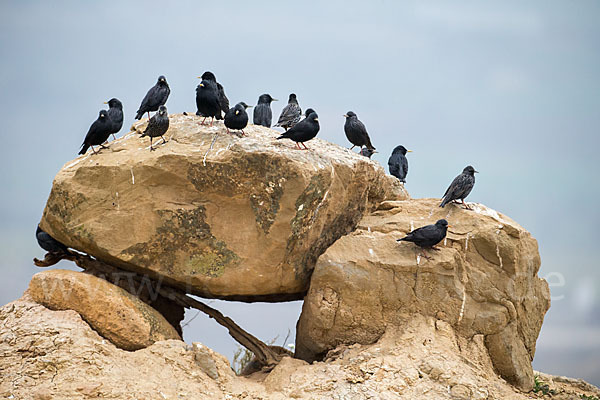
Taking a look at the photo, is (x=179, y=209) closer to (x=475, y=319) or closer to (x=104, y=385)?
(x=104, y=385)

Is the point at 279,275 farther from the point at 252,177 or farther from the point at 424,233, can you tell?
the point at 424,233

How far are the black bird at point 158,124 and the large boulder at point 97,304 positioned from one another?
2.12 meters

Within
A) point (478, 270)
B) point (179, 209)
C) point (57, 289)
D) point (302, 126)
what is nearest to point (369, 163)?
point (302, 126)

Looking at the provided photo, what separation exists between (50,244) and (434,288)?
579 cm

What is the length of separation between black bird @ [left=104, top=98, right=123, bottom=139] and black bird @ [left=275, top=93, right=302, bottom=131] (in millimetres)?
3123

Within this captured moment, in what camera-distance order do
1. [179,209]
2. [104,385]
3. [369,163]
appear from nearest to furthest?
[104,385] < [179,209] < [369,163]

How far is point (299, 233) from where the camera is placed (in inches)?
364

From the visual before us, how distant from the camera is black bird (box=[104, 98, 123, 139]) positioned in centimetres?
980

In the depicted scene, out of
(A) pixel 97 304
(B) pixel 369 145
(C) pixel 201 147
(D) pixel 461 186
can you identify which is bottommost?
(A) pixel 97 304

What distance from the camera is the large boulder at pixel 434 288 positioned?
925cm

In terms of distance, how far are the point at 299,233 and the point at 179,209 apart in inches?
67.7

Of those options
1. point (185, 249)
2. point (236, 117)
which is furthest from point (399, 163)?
point (185, 249)

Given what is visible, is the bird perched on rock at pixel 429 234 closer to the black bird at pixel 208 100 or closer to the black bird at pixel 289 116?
the black bird at pixel 208 100

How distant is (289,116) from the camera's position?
40.8 ft
